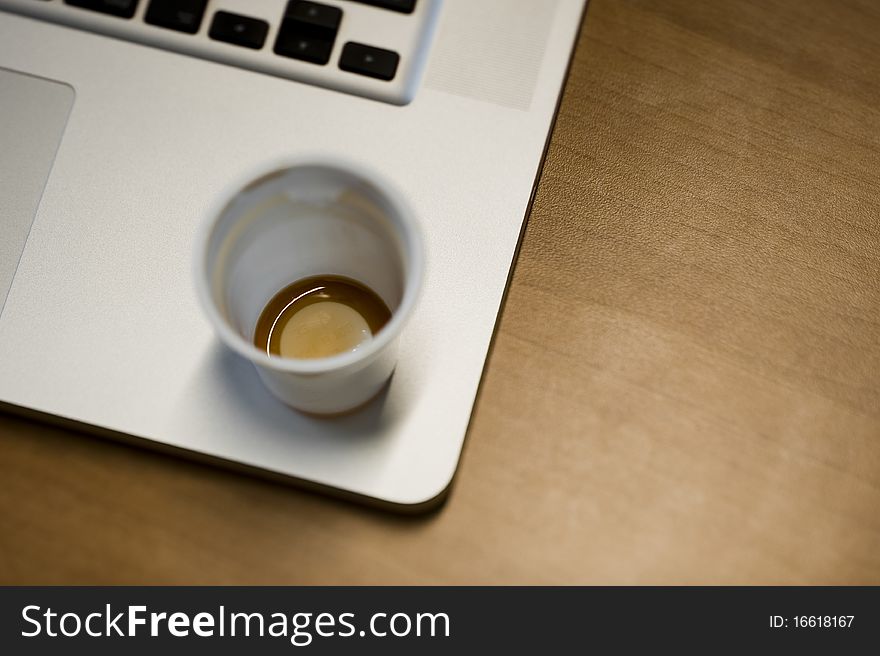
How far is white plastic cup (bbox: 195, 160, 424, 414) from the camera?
11.4 inches

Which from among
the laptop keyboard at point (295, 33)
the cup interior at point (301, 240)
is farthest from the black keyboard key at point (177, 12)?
the cup interior at point (301, 240)

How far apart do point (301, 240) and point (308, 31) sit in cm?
12

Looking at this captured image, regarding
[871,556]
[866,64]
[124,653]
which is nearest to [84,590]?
[124,653]

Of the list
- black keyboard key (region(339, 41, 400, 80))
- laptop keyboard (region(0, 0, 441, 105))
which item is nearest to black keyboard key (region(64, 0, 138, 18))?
laptop keyboard (region(0, 0, 441, 105))

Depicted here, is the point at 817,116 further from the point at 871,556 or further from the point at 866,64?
the point at 871,556

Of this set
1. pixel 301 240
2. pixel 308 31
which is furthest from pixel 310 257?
pixel 308 31

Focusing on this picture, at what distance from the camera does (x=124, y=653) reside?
0.35m

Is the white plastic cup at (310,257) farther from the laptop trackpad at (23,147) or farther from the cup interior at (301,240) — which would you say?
the laptop trackpad at (23,147)

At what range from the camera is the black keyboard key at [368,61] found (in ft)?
1.29

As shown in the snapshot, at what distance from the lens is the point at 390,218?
309 millimetres

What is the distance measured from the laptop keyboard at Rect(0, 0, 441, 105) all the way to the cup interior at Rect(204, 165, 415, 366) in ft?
0.31

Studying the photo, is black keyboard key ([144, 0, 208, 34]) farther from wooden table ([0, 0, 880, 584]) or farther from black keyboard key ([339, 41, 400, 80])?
wooden table ([0, 0, 880, 584])

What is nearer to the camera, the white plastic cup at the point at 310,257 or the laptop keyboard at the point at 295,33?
the white plastic cup at the point at 310,257

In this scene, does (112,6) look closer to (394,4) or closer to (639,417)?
(394,4)
